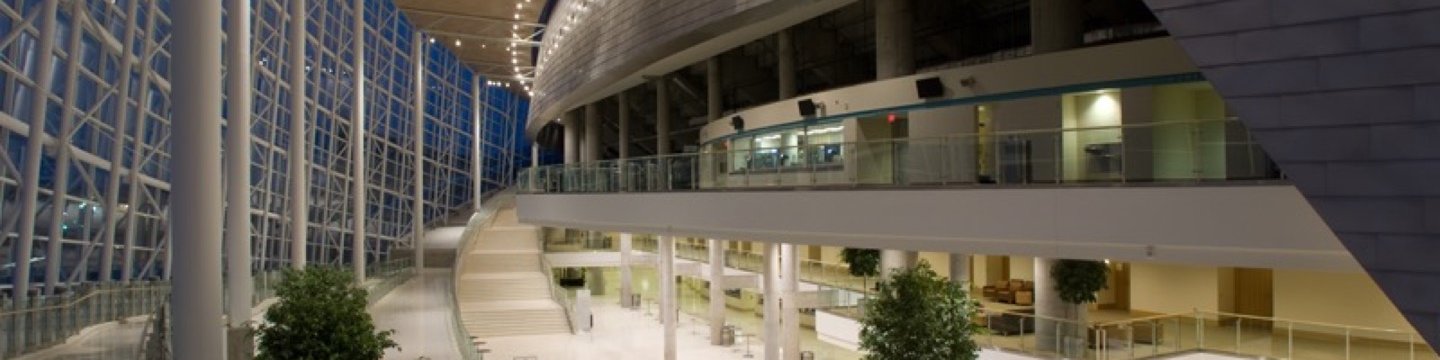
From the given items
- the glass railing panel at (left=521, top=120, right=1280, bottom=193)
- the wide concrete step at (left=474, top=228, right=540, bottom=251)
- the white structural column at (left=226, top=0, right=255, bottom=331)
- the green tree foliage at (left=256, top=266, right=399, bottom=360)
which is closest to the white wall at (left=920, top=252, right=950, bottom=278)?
the glass railing panel at (left=521, top=120, right=1280, bottom=193)

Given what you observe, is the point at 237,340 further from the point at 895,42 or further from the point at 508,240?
the point at 508,240

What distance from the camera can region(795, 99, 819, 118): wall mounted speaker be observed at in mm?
19750

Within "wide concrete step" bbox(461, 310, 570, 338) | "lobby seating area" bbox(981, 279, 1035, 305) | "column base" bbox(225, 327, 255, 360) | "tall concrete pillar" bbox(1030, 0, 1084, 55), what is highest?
"tall concrete pillar" bbox(1030, 0, 1084, 55)

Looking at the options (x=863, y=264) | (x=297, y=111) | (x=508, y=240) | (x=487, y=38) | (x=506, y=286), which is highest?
(x=487, y=38)

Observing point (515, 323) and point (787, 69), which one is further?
point (515, 323)

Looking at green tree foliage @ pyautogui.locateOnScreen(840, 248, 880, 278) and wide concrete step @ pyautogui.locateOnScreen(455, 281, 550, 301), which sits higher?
green tree foliage @ pyautogui.locateOnScreen(840, 248, 880, 278)

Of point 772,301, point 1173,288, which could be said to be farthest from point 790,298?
point 1173,288

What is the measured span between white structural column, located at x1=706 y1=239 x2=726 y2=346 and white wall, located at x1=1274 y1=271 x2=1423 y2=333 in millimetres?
12635

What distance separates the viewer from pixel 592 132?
1409 inches

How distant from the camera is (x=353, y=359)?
11.1 m

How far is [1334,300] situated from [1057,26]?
6623mm

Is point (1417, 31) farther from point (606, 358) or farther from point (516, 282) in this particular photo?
point (516, 282)

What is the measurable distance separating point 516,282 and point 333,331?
22.2 m

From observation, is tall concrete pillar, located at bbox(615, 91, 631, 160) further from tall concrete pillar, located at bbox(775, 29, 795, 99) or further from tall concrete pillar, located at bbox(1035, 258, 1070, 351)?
tall concrete pillar, located at bbox(1035, 258, 1070, 351)
